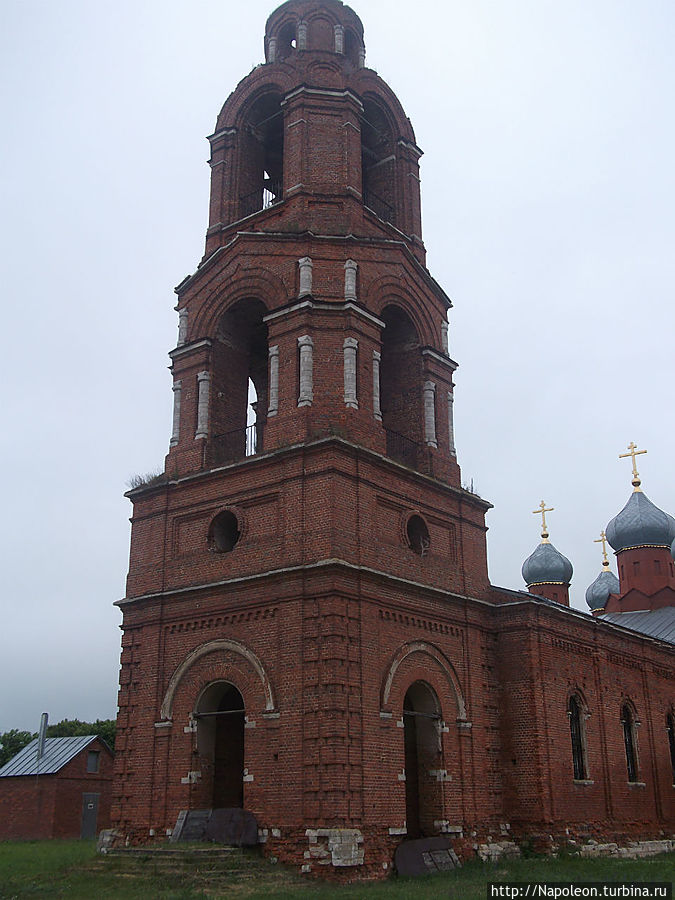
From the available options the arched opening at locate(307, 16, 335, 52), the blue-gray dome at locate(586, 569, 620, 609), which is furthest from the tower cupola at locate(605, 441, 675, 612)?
the arched opening at locate(307, 16, 335, 52)

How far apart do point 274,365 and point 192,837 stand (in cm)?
849

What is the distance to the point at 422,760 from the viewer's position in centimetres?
1745

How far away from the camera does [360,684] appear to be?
1558 cm

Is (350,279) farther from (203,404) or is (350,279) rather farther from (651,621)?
(651,621)

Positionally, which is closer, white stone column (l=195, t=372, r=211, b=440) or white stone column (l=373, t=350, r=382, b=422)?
white stone column (l=373, t=350, r=382, b=422)

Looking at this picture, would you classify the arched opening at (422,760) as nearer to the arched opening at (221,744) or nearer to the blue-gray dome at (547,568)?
the arched opening at (221,744)

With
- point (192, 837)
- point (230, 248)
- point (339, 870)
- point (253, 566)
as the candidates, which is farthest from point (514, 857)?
point (230, 248)

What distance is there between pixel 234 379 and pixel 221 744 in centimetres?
733

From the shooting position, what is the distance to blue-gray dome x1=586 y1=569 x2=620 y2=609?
42281 mm

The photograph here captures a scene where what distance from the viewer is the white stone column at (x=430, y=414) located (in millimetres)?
19562

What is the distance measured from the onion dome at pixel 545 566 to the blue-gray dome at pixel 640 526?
2050 mm

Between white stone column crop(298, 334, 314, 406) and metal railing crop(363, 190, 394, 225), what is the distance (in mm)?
5385

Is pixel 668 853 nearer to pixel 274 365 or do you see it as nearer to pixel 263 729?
pixel 263 729

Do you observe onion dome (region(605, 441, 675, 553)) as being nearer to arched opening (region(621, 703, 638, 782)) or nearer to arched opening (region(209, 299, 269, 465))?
arched opening (region(621, 703, 638, 782))
